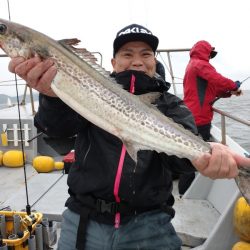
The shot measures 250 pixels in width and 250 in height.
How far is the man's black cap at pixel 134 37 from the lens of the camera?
Answer: 2.72 meters

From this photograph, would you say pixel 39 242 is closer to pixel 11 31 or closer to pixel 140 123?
pixel 140 123

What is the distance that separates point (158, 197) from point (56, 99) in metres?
1.03

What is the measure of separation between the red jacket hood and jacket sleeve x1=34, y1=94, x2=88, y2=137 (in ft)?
14.9

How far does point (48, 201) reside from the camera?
5.07 meters

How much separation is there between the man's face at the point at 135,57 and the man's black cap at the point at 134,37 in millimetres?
35

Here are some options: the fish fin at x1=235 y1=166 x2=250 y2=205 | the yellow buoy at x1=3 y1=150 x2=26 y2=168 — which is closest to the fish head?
the fish fin at x1=235 y1=166 x2=250 y2=205

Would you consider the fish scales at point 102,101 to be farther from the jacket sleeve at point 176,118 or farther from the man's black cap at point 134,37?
the man's black cap at point 134,37

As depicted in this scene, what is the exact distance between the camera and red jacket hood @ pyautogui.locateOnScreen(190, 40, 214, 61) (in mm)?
6620

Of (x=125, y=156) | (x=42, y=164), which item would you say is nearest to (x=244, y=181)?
(x=125, y=156)

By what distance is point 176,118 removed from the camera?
2.67 metres

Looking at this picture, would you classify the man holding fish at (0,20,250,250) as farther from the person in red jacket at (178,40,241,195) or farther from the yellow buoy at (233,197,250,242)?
the person in red jacket at (178,40,241,195)

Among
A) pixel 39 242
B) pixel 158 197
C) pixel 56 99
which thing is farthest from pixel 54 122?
pixel 39 242

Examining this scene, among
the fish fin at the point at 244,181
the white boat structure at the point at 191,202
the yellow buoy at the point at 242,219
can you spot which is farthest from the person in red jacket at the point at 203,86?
the fish fin at the point at 244,181

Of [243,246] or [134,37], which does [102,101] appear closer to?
[134,37]
